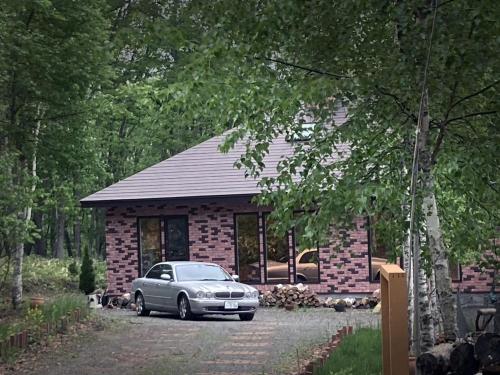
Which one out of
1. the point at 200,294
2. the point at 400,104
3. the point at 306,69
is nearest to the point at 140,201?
the point at 200,294

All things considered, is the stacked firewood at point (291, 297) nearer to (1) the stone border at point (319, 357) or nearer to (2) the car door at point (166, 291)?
(2) the car door at point (166, 291)

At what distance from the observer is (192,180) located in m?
26.2

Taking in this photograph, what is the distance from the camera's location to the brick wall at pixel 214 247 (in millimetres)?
24641

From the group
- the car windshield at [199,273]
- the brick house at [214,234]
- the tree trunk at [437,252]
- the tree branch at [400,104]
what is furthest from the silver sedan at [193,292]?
the tree branch at [400,104]

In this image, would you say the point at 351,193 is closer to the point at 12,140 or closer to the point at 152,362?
the point at 152,362

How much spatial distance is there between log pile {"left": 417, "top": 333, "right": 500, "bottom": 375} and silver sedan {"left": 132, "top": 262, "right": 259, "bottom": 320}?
447 inches

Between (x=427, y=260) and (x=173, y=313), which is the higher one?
(x=427, y=260)

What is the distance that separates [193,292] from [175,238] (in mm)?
7104

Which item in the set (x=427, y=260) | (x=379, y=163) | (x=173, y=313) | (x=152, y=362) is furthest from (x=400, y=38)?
(x=173, y=313)

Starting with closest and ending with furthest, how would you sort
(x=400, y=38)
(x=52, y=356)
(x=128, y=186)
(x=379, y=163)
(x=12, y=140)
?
1. (x=400, y=38)
2. (x=379, y=163)
3. (x=52, y=356)
4. (x=12, y=140)
5. (x=128, y=186)

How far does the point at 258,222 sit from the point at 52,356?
510 inches

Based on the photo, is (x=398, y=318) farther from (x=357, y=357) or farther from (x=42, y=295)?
(x=42, y=295)

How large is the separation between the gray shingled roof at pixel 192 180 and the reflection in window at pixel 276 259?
1588 mm

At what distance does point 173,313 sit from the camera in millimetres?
20703
